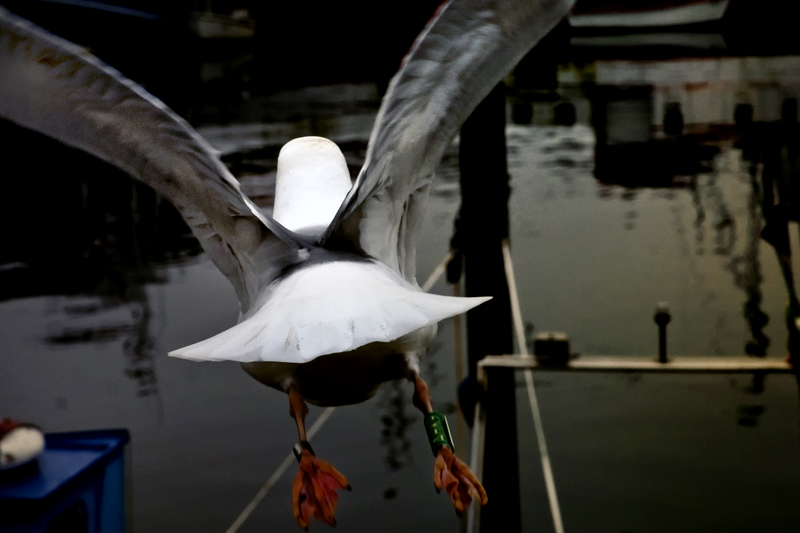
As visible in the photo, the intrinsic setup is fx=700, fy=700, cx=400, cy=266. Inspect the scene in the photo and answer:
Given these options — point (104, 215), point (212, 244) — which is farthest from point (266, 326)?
point (104, 215)

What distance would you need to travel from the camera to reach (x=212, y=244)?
0.87 meters

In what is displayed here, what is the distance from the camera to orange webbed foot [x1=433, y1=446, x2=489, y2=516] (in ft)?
2.26

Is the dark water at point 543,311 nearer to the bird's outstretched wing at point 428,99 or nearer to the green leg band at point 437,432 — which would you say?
the bird's outstretched wing at point 428,99

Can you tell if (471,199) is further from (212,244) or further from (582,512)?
(582,512)

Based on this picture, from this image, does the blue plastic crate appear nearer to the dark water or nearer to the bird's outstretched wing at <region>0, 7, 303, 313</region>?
the dark water

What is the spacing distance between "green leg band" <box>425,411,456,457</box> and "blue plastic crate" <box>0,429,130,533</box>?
52.9 inches

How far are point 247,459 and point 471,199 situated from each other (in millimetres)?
1792

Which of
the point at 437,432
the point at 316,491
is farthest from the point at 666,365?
the point at 316,491

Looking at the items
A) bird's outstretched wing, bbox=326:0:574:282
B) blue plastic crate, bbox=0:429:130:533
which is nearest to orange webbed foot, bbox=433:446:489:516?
bird's outstretched wing, bbox=326:0:574:282

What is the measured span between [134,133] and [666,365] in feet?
3.66

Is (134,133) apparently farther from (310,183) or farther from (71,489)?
(71,489)

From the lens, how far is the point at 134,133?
766mm

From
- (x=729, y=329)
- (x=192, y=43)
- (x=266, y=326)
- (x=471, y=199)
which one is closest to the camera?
(x=266, y=326)

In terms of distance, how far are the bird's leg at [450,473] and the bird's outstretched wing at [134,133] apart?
24 cm
